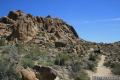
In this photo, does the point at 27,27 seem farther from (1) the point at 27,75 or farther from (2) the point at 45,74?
(1) the point at 27,75

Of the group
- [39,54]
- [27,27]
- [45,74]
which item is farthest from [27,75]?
[27,27]

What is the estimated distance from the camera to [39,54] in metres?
34.0

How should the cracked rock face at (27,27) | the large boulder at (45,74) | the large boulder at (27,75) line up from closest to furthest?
the large boulder at (27,75) → the large boulder at (45,74) → the cracked rock face at (27,27)

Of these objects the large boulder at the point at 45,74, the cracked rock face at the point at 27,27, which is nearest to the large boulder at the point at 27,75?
the large boulder at the point at 45,74

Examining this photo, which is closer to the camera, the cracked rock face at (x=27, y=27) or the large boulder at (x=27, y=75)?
the large boulder at (x=27, y=75)

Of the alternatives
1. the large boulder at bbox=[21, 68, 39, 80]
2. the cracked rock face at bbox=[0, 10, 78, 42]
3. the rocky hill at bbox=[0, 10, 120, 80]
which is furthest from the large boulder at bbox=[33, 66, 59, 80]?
the cracked rock face at bbox=[0, 10, 78, 42]

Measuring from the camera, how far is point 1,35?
5159cm

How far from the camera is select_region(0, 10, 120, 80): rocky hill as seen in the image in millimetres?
17906

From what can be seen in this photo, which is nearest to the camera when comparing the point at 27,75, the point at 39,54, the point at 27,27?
the point at 27,75

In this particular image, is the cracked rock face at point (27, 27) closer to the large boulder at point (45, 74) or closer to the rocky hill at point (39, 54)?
the rocky hill at point (39, 54)

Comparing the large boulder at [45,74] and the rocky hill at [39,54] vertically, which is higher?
the rocky hill at [39,54]

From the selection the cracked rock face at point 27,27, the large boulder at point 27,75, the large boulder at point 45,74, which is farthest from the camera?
the cracked rock face at point 27,27

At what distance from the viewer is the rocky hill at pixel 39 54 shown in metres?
17.9

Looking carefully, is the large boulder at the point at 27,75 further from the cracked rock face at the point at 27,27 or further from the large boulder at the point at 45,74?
the cracked rock face at the point at 27,27
